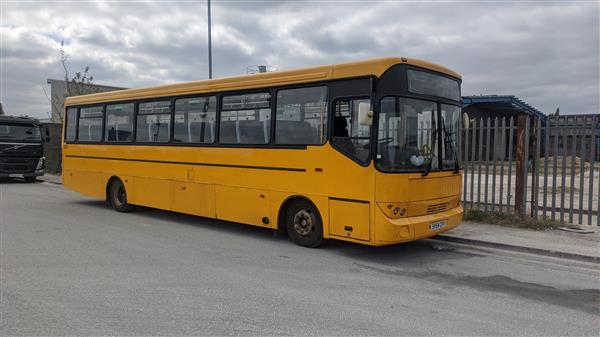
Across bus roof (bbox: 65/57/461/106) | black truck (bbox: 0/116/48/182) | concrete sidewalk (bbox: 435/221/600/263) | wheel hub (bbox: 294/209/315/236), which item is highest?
bus roof (bbox: 65/57/461/106)

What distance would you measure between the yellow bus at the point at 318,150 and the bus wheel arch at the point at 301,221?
0.06 feet

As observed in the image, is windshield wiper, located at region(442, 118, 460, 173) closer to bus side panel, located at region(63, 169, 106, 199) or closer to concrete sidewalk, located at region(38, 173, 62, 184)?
bus side panel, located at region(63, 169, 106, 199)

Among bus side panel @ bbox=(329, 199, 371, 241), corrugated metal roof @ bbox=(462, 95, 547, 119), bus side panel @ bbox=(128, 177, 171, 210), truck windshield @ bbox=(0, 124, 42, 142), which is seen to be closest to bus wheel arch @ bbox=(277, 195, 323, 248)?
bus side panel @ bbox=(329, 199, 371, 241)

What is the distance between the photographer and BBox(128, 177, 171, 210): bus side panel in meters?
10.5

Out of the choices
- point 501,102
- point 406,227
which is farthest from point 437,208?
point 501,102

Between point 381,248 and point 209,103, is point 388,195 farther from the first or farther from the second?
point 209,103

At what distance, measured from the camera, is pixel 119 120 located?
1169cm

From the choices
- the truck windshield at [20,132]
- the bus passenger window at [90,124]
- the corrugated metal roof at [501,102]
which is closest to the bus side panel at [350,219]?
the bus passenger window at [90,124]

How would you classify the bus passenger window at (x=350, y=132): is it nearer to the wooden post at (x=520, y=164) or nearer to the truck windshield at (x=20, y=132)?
the wooden post at (x=520, y=164)

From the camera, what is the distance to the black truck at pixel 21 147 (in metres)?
19.9

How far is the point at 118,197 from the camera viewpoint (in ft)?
39.5

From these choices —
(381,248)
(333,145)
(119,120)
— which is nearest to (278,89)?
(333,145)

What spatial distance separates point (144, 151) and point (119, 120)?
1.34 meters

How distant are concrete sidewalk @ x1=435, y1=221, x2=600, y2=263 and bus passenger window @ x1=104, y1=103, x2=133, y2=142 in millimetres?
7320
